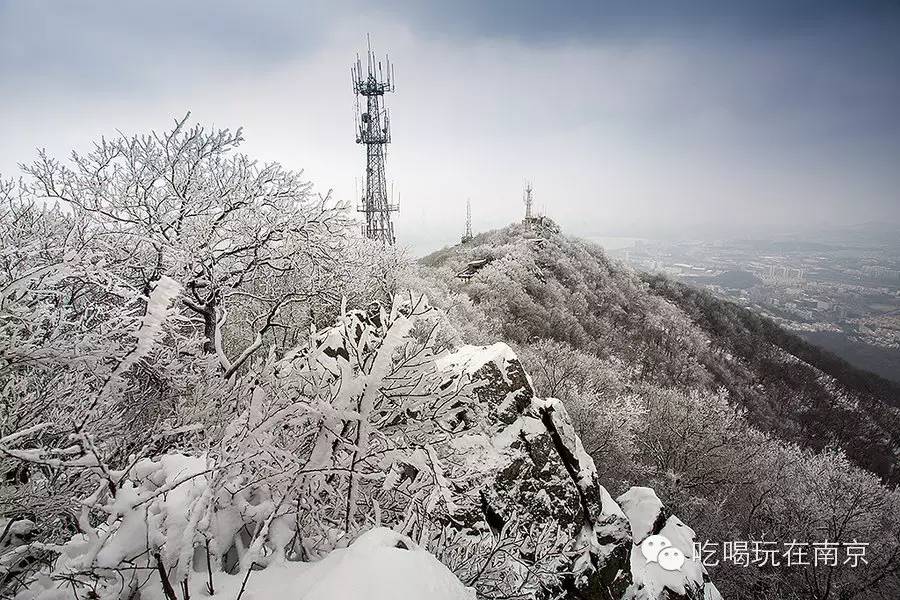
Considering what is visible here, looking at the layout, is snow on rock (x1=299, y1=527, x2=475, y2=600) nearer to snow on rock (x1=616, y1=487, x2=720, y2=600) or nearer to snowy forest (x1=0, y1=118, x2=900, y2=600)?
snowy forest (x1=0, y1=118, x2=900, y2=600)

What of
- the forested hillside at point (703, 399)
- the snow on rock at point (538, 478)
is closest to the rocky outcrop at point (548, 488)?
the snow on rock at point (538, 478)

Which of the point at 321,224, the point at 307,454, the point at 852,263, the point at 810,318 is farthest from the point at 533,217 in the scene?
the point at 852,263

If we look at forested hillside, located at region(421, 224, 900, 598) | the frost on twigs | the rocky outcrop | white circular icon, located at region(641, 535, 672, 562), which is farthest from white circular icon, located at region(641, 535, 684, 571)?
forested hillside, located at region(421, 224, 900, 598)

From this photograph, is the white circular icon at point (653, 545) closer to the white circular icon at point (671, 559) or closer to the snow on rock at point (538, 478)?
the white circular icon at point (671, 559)

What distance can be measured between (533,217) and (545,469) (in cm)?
5984

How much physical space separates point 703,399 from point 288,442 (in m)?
30.5

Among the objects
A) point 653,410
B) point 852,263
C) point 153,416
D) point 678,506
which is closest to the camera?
point 153,416

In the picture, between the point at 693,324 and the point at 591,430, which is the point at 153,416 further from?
the point at 693,324

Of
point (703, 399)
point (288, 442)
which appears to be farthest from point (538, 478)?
point (703, 399)

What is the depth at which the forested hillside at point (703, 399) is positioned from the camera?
15.3 metres

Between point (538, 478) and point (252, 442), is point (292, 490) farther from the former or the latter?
point (538, 478)

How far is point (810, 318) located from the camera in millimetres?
87688

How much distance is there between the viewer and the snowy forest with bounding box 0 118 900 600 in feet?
7.45

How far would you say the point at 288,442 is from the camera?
300 centimetres
